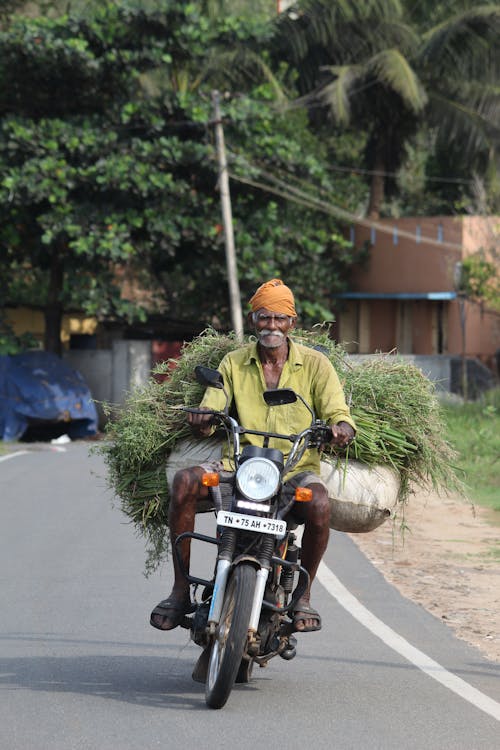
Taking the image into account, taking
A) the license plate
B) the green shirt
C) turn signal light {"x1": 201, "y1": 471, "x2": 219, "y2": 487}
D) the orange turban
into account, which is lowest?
the license plate

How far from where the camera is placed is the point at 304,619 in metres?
5.81

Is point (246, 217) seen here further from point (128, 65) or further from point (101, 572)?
point (101, 572)

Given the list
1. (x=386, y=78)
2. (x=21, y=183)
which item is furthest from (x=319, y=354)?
(x=386, y=78)

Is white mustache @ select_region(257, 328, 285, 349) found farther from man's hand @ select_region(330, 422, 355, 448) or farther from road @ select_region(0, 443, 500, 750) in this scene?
road @ select_region(0, 443, 500, 750)

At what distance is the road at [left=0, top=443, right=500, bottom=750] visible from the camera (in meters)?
5.23

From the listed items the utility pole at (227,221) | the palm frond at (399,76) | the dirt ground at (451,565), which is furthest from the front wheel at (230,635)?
the palm frond at (399,76)

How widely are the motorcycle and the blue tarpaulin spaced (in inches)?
859

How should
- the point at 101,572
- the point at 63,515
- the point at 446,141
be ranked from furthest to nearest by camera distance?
the point at 446,141 < the point at 63,515 < the point at 101,572

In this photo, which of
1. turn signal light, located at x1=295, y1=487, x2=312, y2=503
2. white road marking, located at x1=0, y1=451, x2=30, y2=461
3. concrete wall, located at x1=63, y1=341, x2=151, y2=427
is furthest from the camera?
concrete wall, located at x1=63, y1=341, x2=151, y2=427

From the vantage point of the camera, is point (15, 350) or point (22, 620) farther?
point (15, 350)

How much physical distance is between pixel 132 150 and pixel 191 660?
2312 centimetres

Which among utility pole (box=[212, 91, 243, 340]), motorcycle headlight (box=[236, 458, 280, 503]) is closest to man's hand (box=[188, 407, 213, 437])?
motorcycle headlight (box=[236, 458, 280, 503])

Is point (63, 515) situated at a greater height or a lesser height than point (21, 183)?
lesser

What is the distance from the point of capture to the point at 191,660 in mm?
6820
